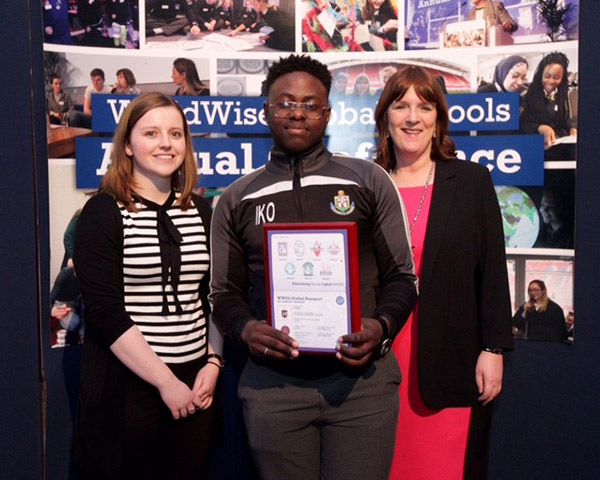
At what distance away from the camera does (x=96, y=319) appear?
82.0 inches

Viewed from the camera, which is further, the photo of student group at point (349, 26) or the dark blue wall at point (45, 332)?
the photo of student group at point (349, 26)

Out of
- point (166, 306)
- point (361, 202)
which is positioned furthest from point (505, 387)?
point (166, 306)

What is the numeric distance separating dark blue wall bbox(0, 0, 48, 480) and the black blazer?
5.33 ft

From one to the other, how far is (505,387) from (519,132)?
1.12 meters

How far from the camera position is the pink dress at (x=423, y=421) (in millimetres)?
2227

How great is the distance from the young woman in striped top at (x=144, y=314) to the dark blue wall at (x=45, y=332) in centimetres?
62

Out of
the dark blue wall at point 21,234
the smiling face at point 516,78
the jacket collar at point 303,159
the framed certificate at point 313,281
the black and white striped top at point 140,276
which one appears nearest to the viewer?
the framed certificate at point 313,281

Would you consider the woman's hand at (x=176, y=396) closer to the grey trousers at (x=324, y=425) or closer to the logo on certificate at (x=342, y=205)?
the grey trousers at (x=324, y=425)

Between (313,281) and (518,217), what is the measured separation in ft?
4.45

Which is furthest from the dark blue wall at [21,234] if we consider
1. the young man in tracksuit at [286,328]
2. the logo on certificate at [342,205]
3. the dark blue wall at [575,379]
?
the dark blue wall at [575,379]

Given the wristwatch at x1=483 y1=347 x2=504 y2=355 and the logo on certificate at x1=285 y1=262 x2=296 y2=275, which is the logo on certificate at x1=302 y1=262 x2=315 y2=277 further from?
the wristwatch at x1=483 y1=347 x2=504 y2=355

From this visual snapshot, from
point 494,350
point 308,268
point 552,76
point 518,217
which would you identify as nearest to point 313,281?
point 308,268

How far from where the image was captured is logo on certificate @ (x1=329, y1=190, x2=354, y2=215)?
1.88 m

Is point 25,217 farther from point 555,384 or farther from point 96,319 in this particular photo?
point 555,384
